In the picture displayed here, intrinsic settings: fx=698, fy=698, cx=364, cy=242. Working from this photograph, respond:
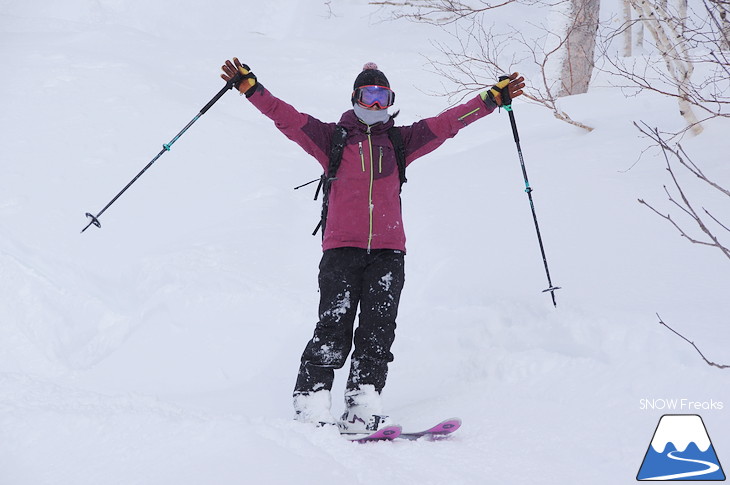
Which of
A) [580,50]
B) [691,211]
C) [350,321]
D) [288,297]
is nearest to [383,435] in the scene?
[350,321]

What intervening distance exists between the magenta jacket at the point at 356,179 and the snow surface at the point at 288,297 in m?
1.09

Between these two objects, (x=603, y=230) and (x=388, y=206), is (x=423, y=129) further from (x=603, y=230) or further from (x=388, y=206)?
(x=603, y=230)

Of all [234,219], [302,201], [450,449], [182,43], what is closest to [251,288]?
[234,219]

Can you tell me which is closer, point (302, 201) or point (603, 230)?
point (603, 230)

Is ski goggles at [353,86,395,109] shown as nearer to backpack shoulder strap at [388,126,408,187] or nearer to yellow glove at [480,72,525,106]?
backpack shoulder strap at [388,126,408,187]

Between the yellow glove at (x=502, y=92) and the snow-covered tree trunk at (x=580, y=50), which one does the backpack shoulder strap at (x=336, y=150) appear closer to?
the yellow glove at (x=502, y=92)

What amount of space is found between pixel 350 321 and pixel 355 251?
0.40 meters

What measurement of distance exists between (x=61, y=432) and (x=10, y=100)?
317 inches

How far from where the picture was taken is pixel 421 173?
27.0 ft

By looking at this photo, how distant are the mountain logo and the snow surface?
7 centimetres

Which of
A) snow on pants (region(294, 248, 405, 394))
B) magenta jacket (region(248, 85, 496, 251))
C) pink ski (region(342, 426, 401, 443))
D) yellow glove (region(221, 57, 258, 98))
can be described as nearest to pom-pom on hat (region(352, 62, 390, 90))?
magenta jacket (region(248, 85, 496, 251))

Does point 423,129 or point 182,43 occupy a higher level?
point 182,43

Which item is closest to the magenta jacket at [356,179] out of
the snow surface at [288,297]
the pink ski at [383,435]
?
the pink ski at [383,435]

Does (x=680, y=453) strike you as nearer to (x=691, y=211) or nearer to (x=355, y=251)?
(x=691, y=211)
